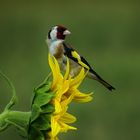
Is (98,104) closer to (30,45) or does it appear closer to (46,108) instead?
(30,45)

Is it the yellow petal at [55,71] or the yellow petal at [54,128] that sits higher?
the yellow petal at [55,71]

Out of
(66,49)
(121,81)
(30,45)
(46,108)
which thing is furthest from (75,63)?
(30,45)

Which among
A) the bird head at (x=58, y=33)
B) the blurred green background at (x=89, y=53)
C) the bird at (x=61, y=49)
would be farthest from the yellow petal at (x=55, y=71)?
the blurred green background at (x=89, y=53)

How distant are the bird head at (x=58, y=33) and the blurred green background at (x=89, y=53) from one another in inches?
78.6

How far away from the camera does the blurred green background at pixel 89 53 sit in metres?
5.80

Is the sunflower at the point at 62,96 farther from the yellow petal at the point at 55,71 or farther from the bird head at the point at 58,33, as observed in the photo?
the bird head at the point at 58,33

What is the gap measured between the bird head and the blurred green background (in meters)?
2.00

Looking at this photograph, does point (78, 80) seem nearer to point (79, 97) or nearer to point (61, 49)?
point (79, 97)

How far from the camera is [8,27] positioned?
7734 mm

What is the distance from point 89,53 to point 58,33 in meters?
4.27

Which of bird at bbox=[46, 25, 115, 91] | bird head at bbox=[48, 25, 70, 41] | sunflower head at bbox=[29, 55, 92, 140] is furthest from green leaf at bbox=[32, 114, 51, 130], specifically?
bird head at bbox=[48, 25, 70, 41]

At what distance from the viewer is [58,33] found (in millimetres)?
2941

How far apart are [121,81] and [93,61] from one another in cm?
33

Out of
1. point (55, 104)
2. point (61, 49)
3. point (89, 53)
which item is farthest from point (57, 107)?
point (89, 53)
